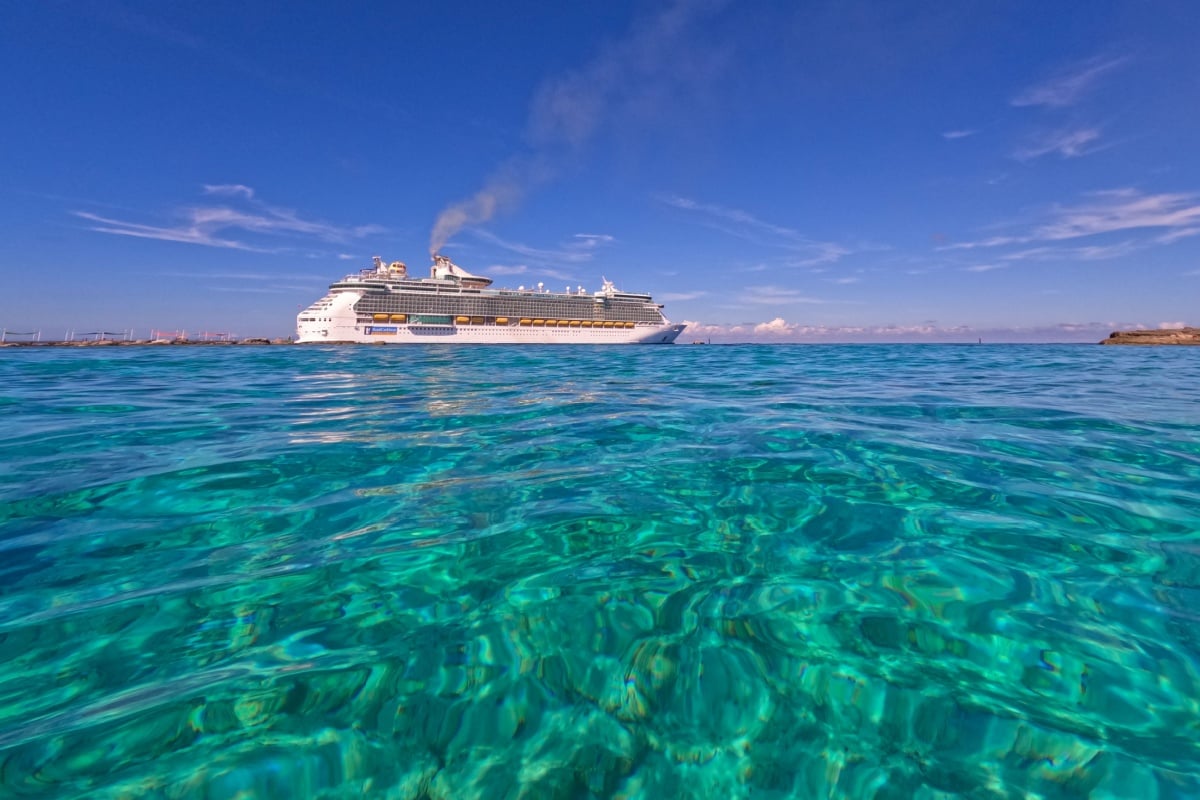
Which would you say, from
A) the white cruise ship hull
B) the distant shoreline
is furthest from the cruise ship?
the distant shoreline

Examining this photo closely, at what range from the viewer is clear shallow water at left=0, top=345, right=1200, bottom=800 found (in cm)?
141

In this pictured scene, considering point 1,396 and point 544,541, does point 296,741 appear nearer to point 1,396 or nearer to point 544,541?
point 544,541

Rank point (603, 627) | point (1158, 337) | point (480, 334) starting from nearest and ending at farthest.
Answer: point (603, 627) < point (480, 334) < point (1158, 337)

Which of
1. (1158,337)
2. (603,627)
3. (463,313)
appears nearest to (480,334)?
(463,313)

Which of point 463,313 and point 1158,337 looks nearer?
point 463,313

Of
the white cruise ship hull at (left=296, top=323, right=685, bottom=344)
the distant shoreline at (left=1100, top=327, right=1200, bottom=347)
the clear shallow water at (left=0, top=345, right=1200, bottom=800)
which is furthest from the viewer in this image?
the distant shoreline at (left=1100, top=327, right=1200, bottom=347)

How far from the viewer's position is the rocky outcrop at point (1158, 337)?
242 feet

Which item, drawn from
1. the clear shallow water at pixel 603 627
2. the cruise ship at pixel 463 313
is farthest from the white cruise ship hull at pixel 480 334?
the clear shallow water at pixel 603 627

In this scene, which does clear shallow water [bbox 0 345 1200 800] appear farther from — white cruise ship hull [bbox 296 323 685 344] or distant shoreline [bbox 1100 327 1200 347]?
distant shoreline [bbox 1100 327 1200 347]

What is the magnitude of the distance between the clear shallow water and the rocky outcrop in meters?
109

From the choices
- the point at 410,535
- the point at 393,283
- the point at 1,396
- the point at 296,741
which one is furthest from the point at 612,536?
the point at 393,283

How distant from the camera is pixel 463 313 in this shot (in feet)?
206

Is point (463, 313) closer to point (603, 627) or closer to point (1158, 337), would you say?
point (603, 627)

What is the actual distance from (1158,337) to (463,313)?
110364mm
